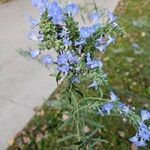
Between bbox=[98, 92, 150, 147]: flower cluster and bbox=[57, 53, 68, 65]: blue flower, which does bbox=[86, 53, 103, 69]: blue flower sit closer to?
bbox=[57, 53, 68, 65]: blue flower

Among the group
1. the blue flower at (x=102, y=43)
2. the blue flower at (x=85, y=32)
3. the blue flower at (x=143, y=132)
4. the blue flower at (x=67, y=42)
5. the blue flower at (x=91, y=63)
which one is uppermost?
the blue flower at (x=102, y=43)

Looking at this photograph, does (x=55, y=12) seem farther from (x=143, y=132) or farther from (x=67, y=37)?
(x=143, y=132)

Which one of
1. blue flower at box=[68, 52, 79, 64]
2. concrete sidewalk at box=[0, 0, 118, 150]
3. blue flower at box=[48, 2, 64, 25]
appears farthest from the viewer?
concrete sidewalk at box=[0, 0, 118, 150]

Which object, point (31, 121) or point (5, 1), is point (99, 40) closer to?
point (31, 121)

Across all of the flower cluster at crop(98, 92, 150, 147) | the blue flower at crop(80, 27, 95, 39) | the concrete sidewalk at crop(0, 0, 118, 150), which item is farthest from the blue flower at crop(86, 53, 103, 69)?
the concrete sidewalk at crop(0, 0, 118, 150)

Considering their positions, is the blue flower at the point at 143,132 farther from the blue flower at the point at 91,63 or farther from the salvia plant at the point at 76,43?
the blue flower at the point at 91,63

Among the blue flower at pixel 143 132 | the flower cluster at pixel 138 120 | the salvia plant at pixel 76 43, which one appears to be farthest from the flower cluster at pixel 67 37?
the blue flower at pixel 143 132
